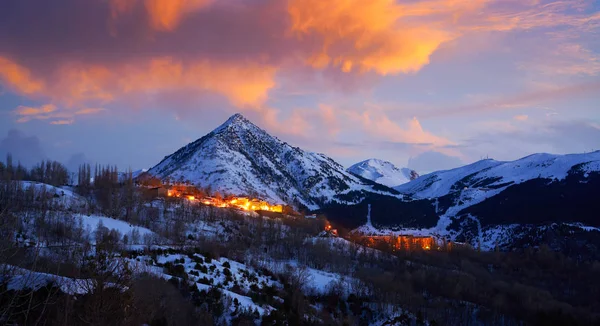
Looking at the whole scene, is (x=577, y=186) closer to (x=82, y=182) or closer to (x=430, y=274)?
(x=430, y=274)

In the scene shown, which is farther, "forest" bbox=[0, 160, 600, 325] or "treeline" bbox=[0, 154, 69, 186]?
"treeline" bbox=[0, 154, 69, 186]

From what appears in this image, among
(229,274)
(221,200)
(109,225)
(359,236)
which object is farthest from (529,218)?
(109,225)

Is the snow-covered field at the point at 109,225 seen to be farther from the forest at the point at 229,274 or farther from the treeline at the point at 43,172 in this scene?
the treeline at the point at 43,172

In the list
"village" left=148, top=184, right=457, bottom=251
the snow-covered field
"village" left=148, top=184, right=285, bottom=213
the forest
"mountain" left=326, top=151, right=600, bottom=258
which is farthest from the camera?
"village" left=148, top=184, right=285, bottom=213

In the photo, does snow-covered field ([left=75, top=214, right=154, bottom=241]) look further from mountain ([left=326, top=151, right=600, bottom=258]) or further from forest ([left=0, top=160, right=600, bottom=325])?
mountain ([left=326, top=151, right=600, bottom=258])

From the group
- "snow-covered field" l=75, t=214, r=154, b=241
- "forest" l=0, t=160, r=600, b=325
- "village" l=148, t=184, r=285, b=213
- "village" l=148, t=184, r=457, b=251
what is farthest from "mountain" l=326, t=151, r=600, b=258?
"snow-covered field" l=75, t=214, r=154, b=241

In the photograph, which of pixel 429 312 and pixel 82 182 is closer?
pixel 429 312

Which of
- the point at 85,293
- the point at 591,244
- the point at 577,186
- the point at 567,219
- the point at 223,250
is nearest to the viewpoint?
the point at 85,293

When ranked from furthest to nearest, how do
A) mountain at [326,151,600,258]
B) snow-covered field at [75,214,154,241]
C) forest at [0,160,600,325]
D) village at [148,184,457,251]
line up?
mountain at [326,151,600,258], village at [148,184,457,251], snow-covered field at [75,214,154,241], forest at [0,160,600,325]

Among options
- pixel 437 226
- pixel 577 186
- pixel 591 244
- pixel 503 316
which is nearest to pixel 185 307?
pixel 503 316

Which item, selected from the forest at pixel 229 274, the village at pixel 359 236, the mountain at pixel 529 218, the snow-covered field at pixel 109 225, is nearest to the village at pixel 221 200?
the village at pixel 359 236

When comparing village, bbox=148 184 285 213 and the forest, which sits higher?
village, bbox=148 184 285 213
